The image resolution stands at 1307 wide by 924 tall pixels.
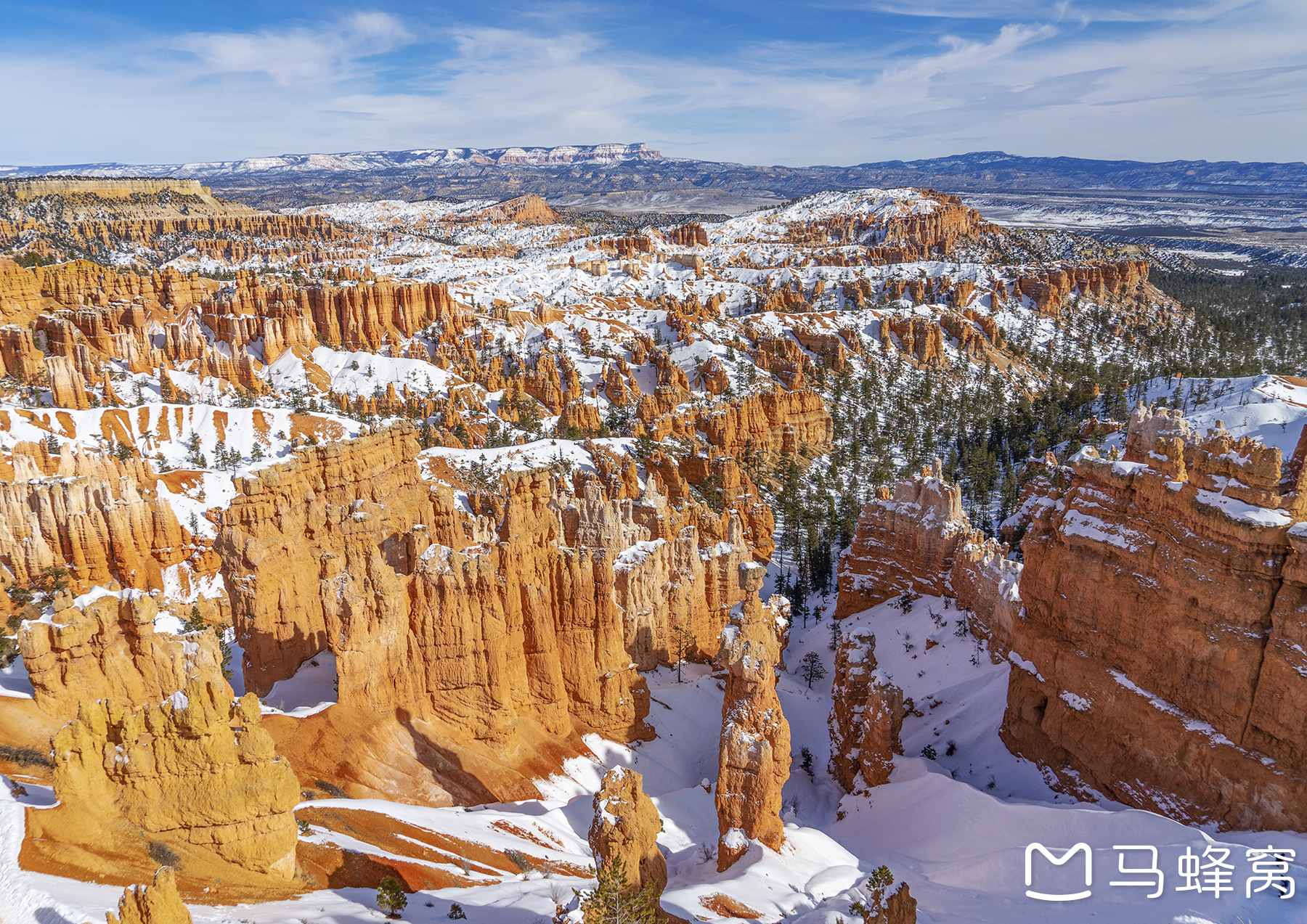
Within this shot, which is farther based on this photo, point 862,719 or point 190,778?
point 862,719

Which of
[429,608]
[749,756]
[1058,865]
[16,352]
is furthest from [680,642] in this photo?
[16,352]

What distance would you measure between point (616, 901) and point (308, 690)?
58.3 feet

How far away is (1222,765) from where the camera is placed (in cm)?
1895

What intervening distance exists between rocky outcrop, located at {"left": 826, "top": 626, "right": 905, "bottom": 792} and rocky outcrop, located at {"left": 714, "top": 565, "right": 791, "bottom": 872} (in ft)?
20.1

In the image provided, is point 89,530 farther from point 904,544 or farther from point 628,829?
point 904,544

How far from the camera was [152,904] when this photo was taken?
10.7m

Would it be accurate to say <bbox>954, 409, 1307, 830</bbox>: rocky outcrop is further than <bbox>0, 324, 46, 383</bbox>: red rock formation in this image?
No

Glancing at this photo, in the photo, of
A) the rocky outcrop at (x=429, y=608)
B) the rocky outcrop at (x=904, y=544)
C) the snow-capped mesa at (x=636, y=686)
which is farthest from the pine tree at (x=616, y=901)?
the rocky outcrop at (x=904, y=544)

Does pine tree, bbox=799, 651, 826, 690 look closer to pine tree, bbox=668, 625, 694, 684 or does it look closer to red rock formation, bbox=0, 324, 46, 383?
pine tree, bbox=668, 625, 694, 684

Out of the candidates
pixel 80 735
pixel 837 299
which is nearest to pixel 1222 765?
pixel 80 735

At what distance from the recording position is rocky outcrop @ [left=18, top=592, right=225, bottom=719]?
64.3 feet

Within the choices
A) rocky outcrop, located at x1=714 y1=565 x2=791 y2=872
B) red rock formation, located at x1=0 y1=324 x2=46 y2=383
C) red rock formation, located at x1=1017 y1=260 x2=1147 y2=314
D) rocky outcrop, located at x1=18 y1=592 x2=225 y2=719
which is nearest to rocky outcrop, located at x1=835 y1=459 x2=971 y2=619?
rocky outcrop, located at x1=714 y1=565 x2=791 y2=872

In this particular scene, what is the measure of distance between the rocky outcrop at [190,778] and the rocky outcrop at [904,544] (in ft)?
117

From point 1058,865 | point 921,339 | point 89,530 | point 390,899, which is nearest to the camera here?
point 390,899
